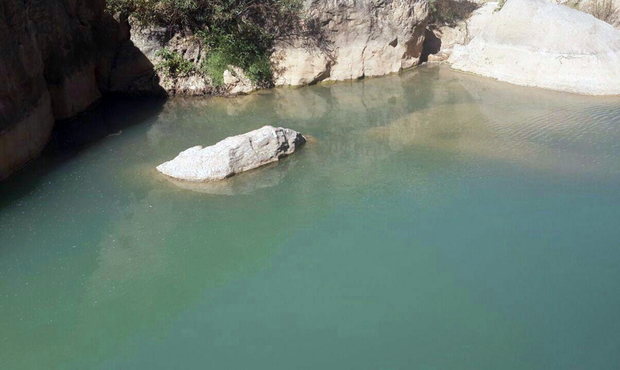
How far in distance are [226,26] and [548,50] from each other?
371 inches

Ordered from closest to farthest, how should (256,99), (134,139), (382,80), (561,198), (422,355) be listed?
(422,355)
(561,198)
(134,139)
(256,99)
(382,80)

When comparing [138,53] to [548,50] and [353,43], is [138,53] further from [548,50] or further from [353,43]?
[548,50]

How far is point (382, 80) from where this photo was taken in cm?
1741

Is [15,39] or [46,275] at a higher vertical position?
[15,39]

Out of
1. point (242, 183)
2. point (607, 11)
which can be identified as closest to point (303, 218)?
point (242, 183)

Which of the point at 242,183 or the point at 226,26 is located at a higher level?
the point at 226,26

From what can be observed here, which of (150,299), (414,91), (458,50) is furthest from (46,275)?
(458,50)

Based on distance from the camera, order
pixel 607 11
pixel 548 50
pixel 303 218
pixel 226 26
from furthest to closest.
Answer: pixel 607 11 < pixel 226 26 < pixel 548 50 < pixel 303 218

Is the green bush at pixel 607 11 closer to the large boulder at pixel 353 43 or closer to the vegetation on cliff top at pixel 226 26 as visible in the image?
the large boulder at pixel 353 43

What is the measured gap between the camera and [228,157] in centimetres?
1121

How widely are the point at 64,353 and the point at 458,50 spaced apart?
50.9 feet

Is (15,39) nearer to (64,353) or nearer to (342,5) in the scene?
(64,353)

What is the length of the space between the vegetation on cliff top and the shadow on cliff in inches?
65.5

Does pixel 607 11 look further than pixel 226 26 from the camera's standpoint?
Yes
